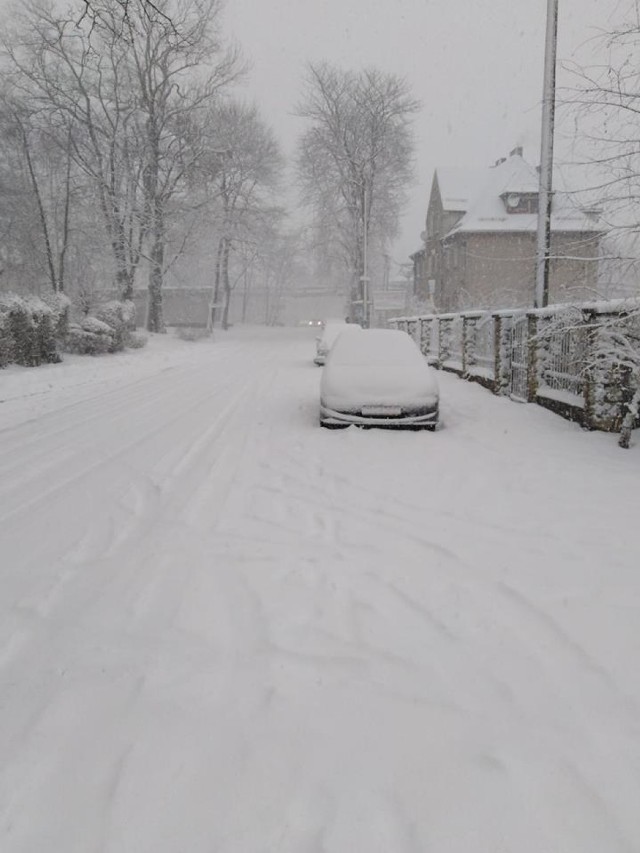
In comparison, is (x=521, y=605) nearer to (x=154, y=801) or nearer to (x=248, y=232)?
(x=154, y=801)

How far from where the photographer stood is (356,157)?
39125 mm

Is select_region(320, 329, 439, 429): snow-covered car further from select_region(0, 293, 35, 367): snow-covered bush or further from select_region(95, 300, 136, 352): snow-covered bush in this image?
select_region(95, 300, 136, 352): snow-covered bush

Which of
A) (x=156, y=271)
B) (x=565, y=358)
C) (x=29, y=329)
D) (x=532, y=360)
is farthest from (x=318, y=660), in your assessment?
(x=156, y=271)

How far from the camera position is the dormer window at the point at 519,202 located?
38969 mm

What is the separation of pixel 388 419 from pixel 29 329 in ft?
38.7

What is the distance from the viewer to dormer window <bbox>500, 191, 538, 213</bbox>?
128 feet

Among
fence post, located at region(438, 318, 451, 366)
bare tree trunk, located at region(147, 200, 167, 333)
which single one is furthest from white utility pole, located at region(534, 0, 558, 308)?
bare tree trunk, located at region(147, 200, 167, 333)

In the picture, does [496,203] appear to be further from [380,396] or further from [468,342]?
[380,396]

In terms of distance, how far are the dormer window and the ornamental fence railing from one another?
2848 centimetres

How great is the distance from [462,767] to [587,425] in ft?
23.0

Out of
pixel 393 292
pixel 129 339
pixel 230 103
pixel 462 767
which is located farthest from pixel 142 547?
pixel 393 292

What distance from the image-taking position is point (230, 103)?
124 feet

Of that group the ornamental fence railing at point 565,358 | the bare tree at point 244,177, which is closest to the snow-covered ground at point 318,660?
the ornamental fence railing at point 565,358

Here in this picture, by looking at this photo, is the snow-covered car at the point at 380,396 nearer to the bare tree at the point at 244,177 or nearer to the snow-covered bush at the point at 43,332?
the snow-covered bush at the point at 43,332
